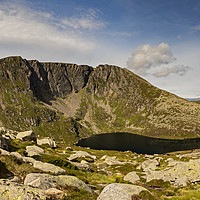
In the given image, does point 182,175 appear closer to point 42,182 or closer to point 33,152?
point 42,182

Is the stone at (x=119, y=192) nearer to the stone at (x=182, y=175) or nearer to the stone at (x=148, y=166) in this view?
the stone at (x=182, y=175)

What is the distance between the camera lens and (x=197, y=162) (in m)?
22.9

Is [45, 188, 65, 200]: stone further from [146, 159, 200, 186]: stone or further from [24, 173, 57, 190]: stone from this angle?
[146, 159, 200, 186]: stone

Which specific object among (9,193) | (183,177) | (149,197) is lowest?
(183,177)

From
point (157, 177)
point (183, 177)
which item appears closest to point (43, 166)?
point (157, 177)

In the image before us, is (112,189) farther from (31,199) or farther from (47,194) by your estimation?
(31,199)

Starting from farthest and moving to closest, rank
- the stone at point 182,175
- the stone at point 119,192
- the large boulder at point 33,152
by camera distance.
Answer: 1. the large boulder at point 33,152
2. the stone at point 182,175
3. the stone at point 119,192

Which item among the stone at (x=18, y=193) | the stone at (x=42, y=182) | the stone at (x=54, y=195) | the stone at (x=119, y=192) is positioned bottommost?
the stone at (x=119, y=192)

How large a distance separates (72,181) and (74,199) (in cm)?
357

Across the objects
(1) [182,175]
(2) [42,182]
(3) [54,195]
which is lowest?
(1) [182,175]

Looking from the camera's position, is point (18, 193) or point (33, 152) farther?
point (33, 152)

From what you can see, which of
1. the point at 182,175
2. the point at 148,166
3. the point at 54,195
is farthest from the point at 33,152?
the point at 148,166

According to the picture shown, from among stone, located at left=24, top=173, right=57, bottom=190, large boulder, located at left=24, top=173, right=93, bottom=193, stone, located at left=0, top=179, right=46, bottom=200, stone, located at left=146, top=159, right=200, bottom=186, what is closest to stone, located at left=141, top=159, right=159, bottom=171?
stone, located at left=146, top=159, right=200, bottom=186

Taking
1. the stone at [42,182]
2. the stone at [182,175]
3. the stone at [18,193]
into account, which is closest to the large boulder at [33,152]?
the stone at [42,182]
